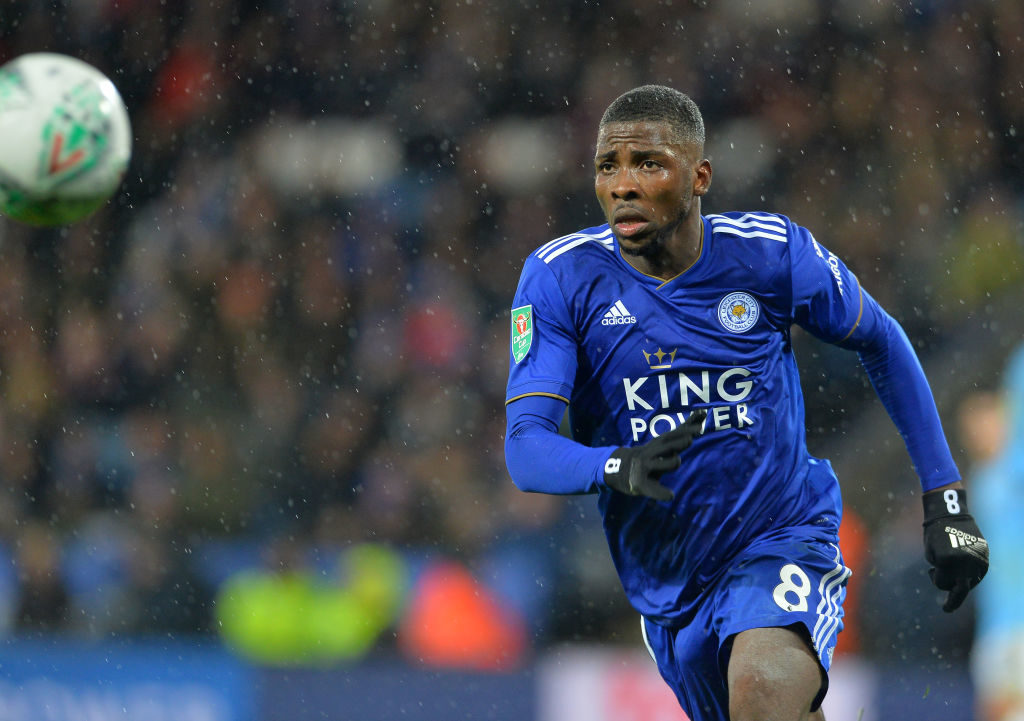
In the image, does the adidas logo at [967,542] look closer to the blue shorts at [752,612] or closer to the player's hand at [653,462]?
the blue shorts at [752,612]

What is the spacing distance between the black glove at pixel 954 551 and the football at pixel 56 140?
2.81m

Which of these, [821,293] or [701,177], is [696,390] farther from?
[701,177]

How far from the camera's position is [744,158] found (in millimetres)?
10234

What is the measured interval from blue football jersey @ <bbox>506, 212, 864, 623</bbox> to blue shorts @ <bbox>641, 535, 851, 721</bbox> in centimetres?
6

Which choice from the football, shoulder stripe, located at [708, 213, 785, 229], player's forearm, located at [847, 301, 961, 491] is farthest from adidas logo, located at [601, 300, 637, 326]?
the football

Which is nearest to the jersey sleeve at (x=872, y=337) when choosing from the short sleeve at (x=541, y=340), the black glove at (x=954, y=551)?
the black glove at (x=954, y=551)

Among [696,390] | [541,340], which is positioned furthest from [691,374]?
[541,340]

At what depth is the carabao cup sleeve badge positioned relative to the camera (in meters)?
3.81

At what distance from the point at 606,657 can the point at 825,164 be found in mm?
4351

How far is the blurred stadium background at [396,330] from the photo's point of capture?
7859 mm

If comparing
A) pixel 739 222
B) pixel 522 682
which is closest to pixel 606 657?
pixel 522 682

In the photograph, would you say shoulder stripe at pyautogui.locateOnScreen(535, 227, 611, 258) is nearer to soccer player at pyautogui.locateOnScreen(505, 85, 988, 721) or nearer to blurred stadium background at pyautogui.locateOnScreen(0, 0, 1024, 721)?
soccer player at pyautogui.locateOnScreen(505, 85, 988, 721)

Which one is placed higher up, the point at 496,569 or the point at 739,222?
the point at 739,222

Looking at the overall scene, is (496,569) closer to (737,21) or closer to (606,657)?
(606,657)
